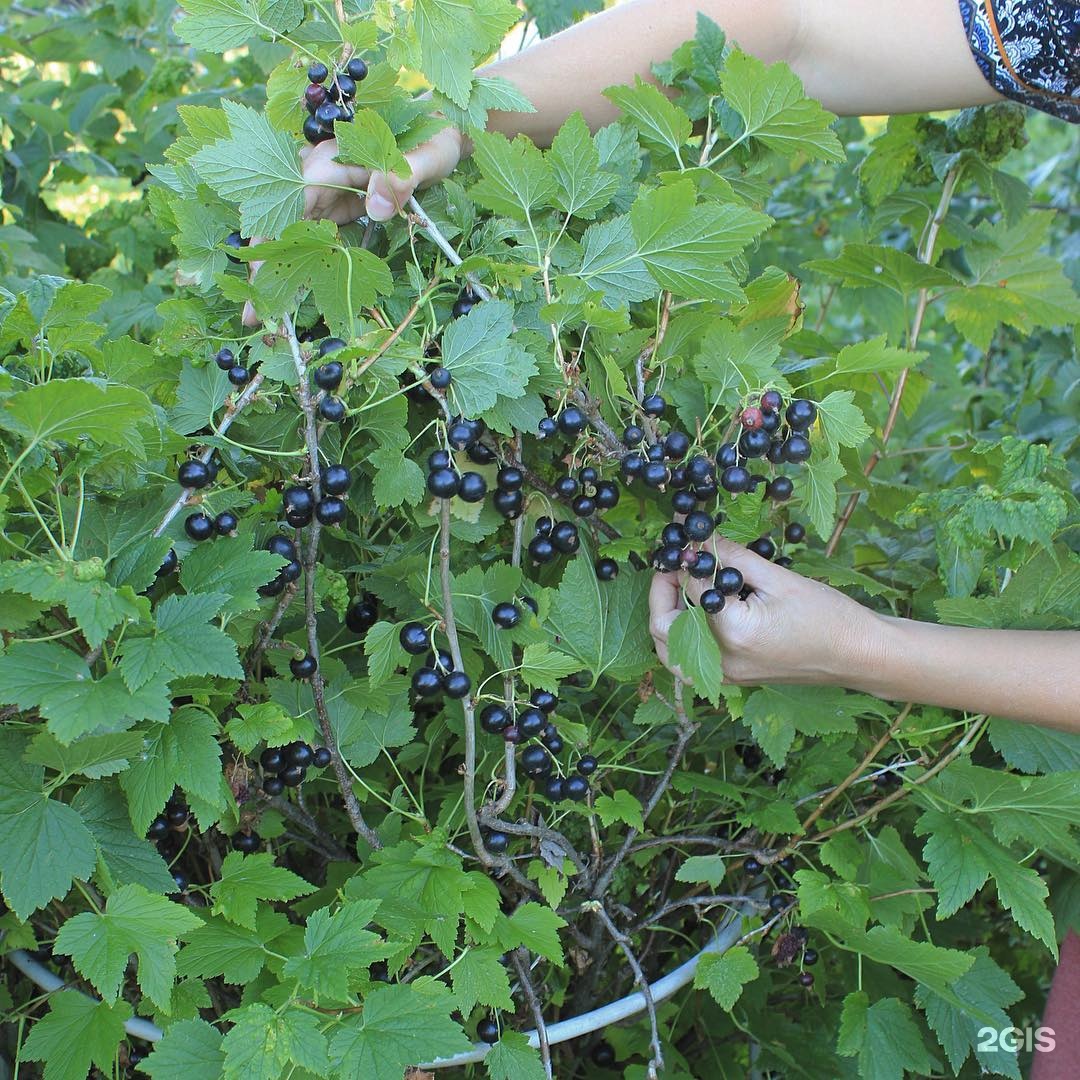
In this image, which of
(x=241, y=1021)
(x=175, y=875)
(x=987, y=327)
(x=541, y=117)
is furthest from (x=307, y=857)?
(x=987, y=327)

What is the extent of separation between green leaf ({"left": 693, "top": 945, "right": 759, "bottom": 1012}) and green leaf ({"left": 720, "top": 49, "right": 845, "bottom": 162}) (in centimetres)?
73

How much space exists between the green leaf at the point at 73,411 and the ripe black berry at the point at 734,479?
0.44 m

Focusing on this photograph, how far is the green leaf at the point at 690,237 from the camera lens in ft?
2.72

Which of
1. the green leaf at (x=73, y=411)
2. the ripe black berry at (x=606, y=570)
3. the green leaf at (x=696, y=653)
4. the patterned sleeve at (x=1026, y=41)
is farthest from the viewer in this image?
the patterned sleeve at (x=1026, y=41)

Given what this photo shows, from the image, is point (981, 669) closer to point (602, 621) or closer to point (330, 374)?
point (602, 621)

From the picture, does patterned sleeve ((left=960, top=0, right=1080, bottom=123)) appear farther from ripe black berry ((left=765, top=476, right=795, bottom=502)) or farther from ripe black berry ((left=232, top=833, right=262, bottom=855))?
ripe black berry ((left=232, top=833, right=262, bottom=855))

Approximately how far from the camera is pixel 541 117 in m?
1.08

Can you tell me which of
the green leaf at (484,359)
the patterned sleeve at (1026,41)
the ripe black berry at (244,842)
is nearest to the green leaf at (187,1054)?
the ripe black berry at (244,842)

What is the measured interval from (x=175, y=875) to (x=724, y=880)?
0.57 meters

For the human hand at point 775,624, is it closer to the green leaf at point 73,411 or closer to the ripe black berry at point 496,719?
the ripe black berry at point 496,719

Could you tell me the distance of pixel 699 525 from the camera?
2.90ft

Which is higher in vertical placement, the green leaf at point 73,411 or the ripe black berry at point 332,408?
the green leaf at point 73,411

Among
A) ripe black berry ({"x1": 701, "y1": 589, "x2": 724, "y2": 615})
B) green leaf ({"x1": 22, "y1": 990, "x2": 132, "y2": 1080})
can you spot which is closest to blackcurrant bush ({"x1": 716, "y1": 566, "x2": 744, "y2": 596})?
ripe black berry ({"x1": 701, "y1": 589, "x2": 724, "y2": 615})

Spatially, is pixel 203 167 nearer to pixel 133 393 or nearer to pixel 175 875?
pixel 133 393
